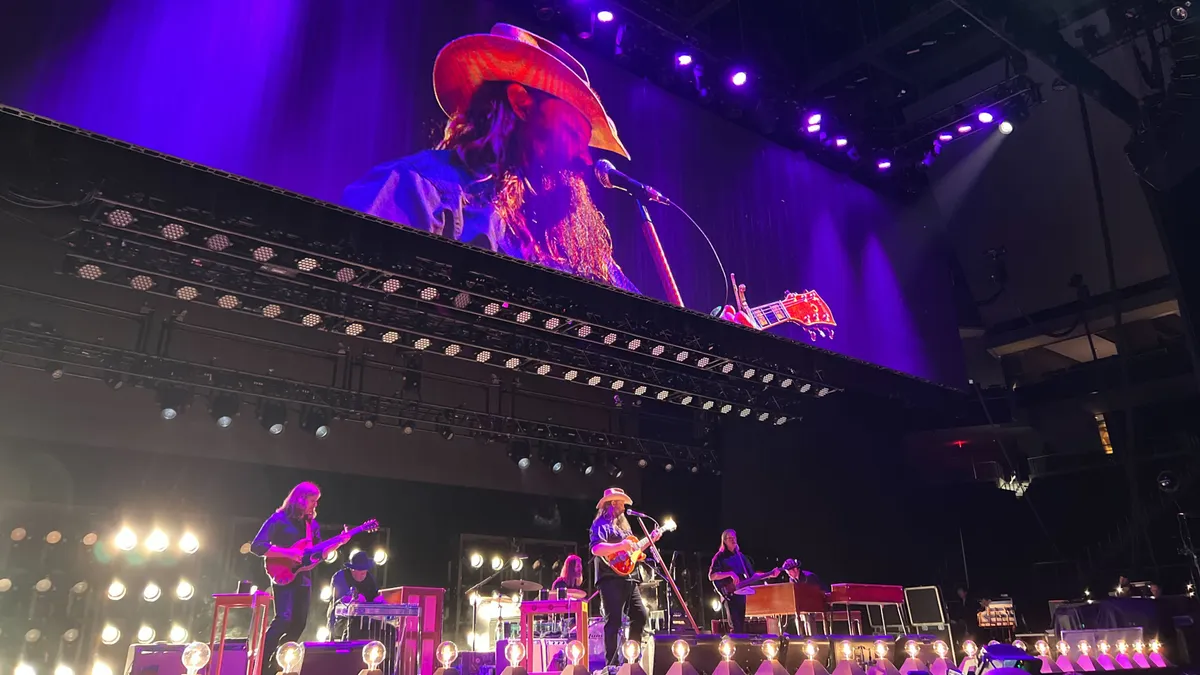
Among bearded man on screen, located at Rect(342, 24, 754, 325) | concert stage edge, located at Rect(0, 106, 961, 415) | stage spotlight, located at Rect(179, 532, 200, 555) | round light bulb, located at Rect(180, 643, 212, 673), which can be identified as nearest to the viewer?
round light bulb, located at Rect(180, 643, 212, 673)

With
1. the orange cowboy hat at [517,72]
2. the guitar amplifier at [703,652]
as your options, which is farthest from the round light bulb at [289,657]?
the orange cowboy hat at [517,72]

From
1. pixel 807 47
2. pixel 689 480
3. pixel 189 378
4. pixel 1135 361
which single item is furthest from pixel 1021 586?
pixel 189 378

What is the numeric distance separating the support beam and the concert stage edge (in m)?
3.44

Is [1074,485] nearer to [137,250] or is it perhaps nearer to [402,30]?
[402,30]

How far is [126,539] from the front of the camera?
7.70m

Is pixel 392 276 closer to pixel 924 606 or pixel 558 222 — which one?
pixel 558 222

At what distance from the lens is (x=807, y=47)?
8.95m

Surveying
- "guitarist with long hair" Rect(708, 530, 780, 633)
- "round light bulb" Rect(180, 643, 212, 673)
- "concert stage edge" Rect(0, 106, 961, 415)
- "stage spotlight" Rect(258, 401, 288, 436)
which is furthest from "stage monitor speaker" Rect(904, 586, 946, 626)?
"round light bulb" Rect(180, 643, 212, 673)

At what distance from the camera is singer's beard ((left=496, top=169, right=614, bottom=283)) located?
6.49 meters

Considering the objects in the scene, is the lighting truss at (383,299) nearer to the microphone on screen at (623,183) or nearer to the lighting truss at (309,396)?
the lighting truss at (309,396)

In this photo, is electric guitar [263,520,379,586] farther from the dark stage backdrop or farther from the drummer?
the drummer

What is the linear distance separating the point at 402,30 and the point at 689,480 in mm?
7511

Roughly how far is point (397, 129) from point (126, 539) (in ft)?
16.7

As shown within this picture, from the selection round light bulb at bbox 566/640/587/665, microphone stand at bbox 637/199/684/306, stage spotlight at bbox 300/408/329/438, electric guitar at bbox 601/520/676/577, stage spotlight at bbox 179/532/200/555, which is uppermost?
microphone stand at bbox 637/199/684/306
